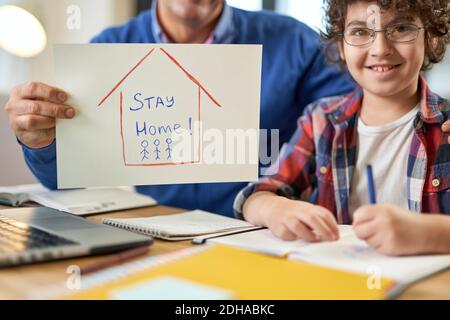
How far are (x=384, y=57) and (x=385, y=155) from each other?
13cm

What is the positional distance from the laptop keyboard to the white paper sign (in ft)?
0.29

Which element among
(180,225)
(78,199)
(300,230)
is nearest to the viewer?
(300,230)

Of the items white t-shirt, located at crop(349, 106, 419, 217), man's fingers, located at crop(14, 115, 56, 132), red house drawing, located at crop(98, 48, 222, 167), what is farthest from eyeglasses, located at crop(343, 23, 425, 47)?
man's fingers, located at crop(14, 115, 56, 132)

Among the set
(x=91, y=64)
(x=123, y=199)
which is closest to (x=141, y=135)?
(x=91, y=64)

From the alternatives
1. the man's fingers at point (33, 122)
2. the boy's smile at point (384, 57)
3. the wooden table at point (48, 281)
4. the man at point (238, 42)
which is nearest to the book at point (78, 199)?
the man at point (238, 42)

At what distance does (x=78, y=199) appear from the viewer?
2.97 ft

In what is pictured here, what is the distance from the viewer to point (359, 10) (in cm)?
75

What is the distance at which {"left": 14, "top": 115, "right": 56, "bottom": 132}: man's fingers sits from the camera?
719mm

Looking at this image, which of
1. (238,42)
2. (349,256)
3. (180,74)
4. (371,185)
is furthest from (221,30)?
(349,256)

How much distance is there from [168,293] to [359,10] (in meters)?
0.48

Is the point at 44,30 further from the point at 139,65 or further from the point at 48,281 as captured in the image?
the point at 48,281

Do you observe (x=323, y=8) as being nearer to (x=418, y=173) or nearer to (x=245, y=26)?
(x=245, y=26)

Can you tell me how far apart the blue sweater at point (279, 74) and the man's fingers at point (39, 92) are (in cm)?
20

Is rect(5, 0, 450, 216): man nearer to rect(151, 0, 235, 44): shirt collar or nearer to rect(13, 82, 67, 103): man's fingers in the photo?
rect(151, 0, 235, 44): shirt collar
